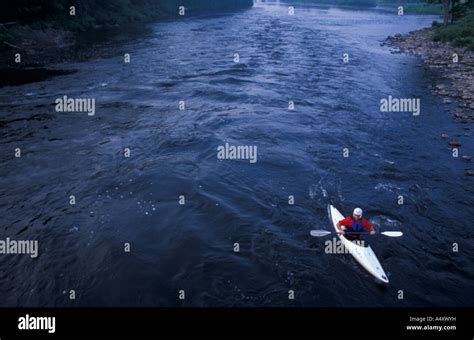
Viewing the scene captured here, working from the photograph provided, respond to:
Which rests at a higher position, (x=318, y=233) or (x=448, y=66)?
(x=448, y=66)

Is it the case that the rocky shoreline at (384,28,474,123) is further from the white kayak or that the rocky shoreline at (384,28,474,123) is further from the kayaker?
the white kayak

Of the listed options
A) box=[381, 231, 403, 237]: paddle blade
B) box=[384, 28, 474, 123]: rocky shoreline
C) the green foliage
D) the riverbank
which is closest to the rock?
box=[384, 28, 474, 123]: rocky shoreline

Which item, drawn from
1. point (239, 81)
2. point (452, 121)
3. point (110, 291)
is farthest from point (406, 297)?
point (239, 81)

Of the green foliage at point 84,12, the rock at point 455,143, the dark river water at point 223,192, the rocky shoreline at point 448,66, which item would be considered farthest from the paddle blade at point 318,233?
the green foliage at point 84,12

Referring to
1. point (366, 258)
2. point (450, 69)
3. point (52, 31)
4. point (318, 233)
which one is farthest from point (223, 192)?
point (52, 31)

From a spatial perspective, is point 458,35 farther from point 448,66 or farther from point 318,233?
point 318,233

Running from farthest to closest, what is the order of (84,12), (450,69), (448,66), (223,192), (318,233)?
(84,12) → (448,66) → (450,69) → (223,192) → (318,233)

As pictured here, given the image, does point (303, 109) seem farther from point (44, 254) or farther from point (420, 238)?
point (44, 254)

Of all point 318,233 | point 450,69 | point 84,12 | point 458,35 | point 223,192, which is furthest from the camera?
point 84,12
